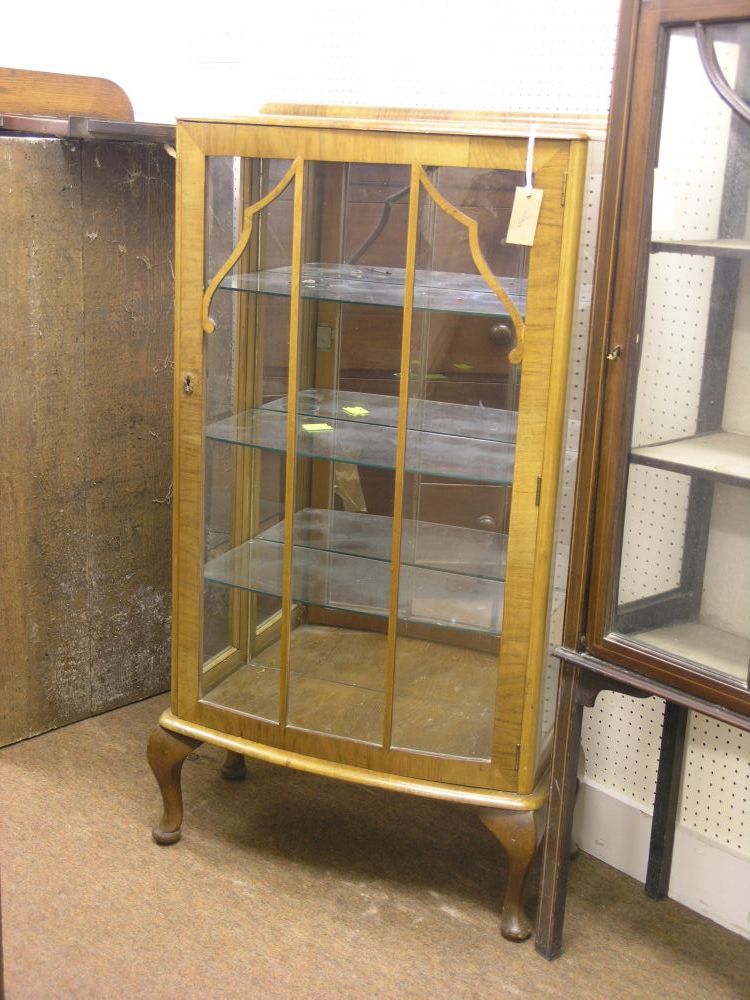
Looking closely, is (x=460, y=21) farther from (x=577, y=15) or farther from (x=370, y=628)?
(x=370, y=628)

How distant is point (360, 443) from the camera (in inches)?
83.7

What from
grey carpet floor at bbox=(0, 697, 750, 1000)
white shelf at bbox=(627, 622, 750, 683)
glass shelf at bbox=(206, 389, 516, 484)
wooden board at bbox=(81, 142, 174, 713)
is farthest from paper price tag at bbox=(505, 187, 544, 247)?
grey carpet floor at bbox=(0, 697, 750, 1000)

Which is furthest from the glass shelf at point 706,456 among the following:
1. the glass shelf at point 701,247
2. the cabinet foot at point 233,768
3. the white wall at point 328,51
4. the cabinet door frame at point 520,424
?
the cabinet foot at point 233,768

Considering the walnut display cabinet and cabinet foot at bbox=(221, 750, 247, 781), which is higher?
the walnut display cabinet

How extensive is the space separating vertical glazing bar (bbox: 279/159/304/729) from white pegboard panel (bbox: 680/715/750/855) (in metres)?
0.81

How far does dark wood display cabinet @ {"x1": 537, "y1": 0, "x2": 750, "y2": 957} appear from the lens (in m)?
1.70

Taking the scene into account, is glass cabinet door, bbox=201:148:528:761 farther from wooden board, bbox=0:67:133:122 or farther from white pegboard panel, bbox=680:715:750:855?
wooden board, bbox=0:67:133:122

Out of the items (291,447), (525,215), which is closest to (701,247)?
(525,215)

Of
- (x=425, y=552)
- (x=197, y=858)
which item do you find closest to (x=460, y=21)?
(x=425, y=552)

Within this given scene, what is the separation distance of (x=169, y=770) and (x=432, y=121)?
4.48 ft

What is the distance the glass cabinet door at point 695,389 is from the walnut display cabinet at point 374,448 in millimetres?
156

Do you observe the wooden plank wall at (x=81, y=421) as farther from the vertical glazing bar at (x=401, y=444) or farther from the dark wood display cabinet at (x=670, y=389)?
the dark wood display cabinet at (x=670, y=389)

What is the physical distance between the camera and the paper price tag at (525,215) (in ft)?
6.06

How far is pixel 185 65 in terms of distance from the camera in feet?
9.63
